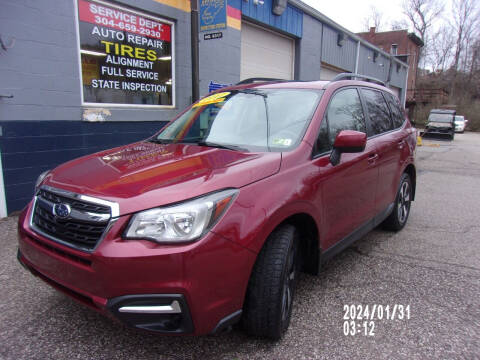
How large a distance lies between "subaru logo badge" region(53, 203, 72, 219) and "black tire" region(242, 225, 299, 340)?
114 cm

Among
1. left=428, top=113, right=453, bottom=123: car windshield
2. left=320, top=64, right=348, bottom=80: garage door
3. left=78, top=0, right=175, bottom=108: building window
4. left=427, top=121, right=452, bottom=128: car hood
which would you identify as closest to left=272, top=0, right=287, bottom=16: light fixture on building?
left=78, top=0, right=175, bottom=108: building window

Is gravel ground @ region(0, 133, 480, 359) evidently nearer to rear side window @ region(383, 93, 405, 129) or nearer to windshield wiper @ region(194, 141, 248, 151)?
windshield wiper @ region(194, 141, 248, 151)

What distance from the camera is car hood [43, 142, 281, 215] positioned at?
1924 mm

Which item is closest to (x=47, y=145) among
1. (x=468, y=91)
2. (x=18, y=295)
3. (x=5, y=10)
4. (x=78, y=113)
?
(x=78, y=113)

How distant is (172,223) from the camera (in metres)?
1.86

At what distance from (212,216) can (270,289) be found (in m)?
0.61

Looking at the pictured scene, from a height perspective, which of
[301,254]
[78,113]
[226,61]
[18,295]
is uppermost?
[226,61]

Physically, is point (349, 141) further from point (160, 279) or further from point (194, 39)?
point (194, 39)

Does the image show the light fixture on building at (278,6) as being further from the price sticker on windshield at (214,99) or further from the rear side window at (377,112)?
the price sticker on windshield at (214,99)

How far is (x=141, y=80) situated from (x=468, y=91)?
5015 centimetres

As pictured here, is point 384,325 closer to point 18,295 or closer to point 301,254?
point 301,254

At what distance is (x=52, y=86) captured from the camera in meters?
5.26
